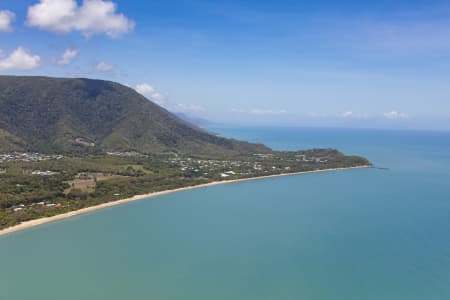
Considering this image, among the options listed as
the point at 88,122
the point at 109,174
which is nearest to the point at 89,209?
the point at 109,174

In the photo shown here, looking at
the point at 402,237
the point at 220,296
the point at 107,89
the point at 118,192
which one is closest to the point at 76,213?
the point at 118,192

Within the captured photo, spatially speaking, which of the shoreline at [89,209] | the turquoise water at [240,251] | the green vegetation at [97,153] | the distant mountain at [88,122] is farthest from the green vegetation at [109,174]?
the distant mountain at [88,122]

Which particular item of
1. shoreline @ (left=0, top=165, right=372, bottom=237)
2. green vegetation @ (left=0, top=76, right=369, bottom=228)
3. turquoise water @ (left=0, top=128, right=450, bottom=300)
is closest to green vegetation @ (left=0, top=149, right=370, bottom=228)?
green vegetation @ (left=0, top=76, right=369, bottom=228)

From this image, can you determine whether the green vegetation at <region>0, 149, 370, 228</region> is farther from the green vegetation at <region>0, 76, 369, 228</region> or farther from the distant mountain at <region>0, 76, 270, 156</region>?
the distant mountain at <region>0, 76, 270, 156</region>

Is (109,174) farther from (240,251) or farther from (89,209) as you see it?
(240,251)

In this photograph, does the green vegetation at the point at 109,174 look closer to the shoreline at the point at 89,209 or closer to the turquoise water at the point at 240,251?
the shoreline at the point at 89,209
